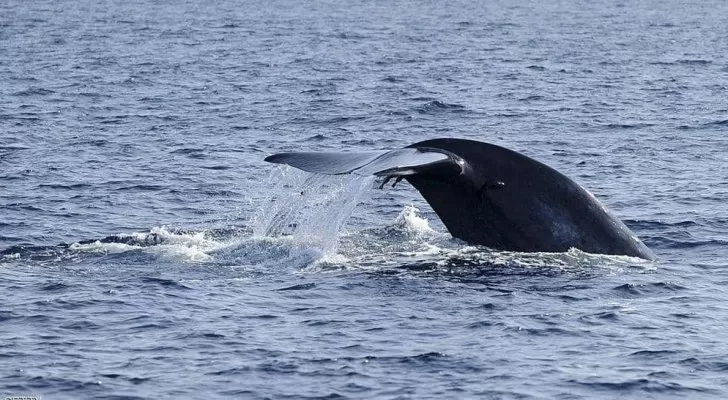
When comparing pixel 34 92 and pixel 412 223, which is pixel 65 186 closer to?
pixel 412 223

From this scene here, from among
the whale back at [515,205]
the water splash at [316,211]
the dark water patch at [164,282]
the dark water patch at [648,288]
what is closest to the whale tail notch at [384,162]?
A: the whale back at [515,205]

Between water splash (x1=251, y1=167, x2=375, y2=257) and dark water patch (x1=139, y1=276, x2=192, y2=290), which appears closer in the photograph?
water splash (x1=251, y1=167, x2=375, y2=257)

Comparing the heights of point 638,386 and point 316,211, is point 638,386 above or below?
below

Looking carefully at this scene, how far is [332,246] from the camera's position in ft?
53.7

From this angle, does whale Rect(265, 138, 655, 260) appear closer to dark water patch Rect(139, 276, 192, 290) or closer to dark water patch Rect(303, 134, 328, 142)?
dark water patch Rect(139, 276, 192, 290)

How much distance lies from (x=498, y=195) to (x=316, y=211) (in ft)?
11.2

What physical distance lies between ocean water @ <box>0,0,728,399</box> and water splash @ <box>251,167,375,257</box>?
4 centimetres

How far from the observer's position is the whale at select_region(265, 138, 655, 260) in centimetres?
1382

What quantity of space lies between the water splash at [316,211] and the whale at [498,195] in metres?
0.85

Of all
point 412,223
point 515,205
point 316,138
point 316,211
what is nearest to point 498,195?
point 515,205

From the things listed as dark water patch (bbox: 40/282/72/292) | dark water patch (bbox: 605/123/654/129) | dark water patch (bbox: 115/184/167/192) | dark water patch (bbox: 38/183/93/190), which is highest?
dark water patch (bbox: 40/282/72/292)

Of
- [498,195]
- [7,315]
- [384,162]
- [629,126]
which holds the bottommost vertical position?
[629,126]

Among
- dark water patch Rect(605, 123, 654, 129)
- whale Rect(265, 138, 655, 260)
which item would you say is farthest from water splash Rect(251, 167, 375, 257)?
dark water patch Rect(605, 123, 654, 129)

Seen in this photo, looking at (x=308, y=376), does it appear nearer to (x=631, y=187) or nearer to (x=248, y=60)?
(x=631, y=187)
